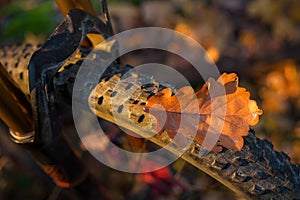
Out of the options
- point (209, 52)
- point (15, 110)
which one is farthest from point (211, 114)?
point (209, 52)

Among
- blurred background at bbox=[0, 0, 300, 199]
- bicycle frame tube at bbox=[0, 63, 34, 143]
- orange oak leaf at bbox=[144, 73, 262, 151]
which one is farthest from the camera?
blurred background at bbox=[0, 0, 300, 199]

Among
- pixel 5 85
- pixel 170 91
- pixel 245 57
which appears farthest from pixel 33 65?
pixel 245 57

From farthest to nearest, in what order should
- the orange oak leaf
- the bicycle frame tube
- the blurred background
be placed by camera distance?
the blurred background, the bicycle frame tube, the orange oak leaf

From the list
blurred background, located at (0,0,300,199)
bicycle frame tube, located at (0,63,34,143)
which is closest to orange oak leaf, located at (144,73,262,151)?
bicycle frame tube, located at (0,63,34,143)

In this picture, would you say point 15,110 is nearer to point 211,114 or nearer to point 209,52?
point 211,114

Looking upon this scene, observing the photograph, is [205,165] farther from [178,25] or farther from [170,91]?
[178,25]

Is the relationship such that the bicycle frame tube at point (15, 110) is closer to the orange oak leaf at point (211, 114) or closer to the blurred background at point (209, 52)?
the orange oak leaf at point (211, 114)

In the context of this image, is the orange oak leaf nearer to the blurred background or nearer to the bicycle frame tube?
the bicycle frame tube
